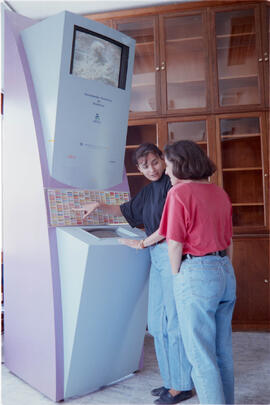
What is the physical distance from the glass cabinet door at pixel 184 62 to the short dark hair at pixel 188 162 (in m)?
1.51

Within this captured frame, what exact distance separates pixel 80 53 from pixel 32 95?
0.29 meters

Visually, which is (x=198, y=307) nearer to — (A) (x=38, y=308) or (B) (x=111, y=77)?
(A) (x=38, y=308)

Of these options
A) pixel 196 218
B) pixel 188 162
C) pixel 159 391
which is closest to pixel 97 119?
pixel 188 162

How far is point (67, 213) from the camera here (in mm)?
1672

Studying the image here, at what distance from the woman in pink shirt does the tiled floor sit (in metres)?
0.48

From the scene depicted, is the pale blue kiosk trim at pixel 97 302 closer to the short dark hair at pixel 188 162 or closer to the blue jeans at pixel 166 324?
the blue jeans at pixel 166 324

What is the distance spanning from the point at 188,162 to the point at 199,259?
0.35 meters

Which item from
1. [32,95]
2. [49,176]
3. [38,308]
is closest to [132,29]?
[32,95]

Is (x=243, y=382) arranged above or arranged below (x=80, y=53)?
below

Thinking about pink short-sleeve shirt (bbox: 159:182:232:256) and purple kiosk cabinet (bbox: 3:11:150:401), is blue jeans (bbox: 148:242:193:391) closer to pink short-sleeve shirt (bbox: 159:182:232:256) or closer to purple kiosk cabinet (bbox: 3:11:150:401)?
purple kiosk cabinet (bbox: 3:11:150:401)

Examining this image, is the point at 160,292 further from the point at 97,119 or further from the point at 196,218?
the point at 97,119

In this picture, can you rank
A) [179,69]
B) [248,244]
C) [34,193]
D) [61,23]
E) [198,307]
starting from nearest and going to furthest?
[198,307] < [61,23] < [34,193] < [248,244] < [179,69]

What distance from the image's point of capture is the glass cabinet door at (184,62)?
9.20 feet

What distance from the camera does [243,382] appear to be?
6.03 ft
